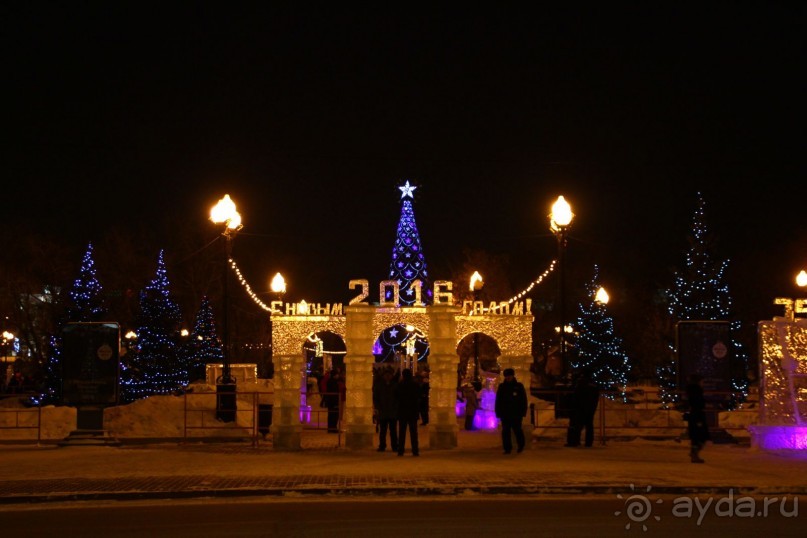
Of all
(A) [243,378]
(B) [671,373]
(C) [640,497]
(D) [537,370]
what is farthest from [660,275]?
(C) [640,497]

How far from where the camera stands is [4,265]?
5275 centimetres

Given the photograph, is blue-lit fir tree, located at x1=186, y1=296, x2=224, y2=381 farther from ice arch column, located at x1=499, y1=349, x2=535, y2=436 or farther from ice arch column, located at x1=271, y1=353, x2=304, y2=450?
ice arch column, located at x1=499, y1=349, x2=535, y2=436

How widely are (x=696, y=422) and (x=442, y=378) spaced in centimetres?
564

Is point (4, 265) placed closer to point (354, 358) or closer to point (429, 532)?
point (354, 358)

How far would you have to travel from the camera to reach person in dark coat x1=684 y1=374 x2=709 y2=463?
1702 cm

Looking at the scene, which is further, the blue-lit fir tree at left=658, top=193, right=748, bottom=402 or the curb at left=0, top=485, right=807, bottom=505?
the blue-lit fir tree at left=658, top=193, right=748, bottom=402

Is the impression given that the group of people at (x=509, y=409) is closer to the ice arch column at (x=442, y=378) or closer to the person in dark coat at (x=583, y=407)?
the person in dark coat at (x=583, y=407)

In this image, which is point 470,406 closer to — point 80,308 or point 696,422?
point 696,422

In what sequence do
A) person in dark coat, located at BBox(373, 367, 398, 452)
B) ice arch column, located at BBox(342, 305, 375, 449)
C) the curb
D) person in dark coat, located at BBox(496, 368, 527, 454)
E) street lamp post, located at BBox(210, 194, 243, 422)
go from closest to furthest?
1. the curb
2. person in dark coat, located at BBox(496, 368, 527, 454)
3. person in dark coat, located at BBox(373, 367, 398, 452)
4. ice arch column, located at BBox(342, 305, 375, 449)
5. street lamp post, located at BBox(210, 194, 243, 422)

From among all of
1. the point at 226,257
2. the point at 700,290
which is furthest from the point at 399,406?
the point at 700,290

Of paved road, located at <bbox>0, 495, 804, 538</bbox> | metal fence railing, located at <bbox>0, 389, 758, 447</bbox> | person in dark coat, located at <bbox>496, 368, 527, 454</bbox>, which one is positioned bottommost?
paved road, located at <bbox>0, 495, 804, 538</bbox>

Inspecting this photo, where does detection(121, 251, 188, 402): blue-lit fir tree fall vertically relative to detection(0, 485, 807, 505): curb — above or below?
above

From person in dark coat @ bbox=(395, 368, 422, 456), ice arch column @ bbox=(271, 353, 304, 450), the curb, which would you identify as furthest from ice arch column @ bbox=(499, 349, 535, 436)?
the curb

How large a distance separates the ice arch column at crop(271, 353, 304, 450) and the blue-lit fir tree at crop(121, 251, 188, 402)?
24.1 metres
